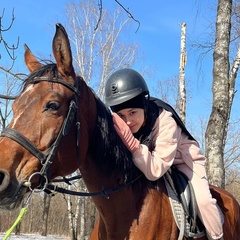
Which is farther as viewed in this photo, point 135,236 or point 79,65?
point 79,65

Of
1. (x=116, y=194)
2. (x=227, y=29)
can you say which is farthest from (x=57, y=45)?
(x=227, y=29)

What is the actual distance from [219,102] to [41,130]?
15.6ft

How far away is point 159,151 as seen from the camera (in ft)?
9.14

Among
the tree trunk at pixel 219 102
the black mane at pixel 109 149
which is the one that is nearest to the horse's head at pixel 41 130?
the black mane at pixel 109 149

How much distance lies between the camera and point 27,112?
2254 mm

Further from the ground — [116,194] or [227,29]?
[227,29]

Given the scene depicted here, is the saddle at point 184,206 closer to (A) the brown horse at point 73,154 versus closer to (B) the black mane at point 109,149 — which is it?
(A) the brown horse at point 73,154

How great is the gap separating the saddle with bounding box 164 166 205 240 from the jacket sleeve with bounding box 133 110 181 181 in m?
0.20

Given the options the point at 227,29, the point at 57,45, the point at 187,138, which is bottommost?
the point at 187,138

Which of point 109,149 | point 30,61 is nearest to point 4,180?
point 109,149

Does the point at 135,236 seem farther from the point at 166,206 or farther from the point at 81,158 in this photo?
the point at 81,158

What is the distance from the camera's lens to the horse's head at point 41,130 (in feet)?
6.97

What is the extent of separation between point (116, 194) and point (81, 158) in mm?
407

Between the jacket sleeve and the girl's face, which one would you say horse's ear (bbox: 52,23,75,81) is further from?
the jacket sleeve
